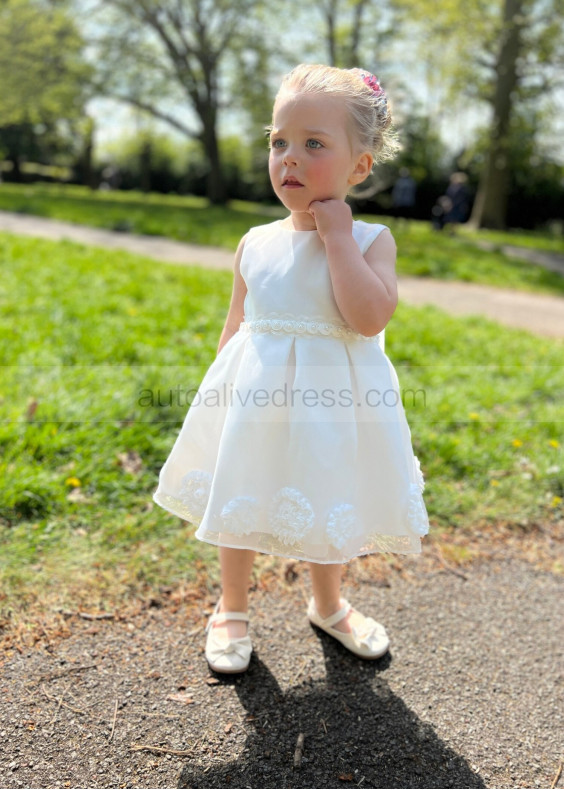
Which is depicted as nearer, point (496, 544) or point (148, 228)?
point (496, 544)

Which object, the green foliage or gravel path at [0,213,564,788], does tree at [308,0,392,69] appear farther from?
gravel path at [0,213,564,788]

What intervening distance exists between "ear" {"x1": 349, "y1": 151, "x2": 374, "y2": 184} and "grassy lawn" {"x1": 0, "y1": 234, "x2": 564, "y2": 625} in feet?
4.55

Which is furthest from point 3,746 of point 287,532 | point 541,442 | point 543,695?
point 541,442

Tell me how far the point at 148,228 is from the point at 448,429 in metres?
8.21

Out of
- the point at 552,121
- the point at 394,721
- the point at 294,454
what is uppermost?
the point at 552,121

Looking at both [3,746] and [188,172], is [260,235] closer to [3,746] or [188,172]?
[3,746]

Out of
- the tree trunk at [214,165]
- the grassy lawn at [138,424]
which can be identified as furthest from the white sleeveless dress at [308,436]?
the tree trunk at [214,165]

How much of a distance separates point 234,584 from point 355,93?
4.59 ft

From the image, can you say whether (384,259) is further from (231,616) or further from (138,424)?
(138,424)

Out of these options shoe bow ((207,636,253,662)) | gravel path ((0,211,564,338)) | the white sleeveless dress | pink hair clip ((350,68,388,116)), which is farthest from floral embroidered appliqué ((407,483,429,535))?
gravel path ((0,211,564,338))

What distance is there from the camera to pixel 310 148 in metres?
1.66

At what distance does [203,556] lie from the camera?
239 centimetres

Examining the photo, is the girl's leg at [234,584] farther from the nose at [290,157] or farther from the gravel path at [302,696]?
the nose at [290,157]

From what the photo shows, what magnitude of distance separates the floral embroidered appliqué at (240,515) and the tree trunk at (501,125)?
15339 mm
